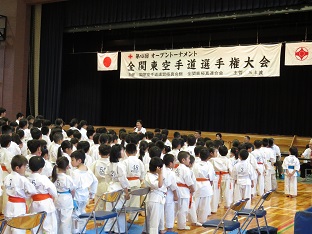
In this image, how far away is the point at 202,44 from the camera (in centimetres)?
1922

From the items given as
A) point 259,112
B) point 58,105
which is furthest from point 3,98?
point 259,112

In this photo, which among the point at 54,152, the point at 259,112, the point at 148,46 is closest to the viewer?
the point at 54,152

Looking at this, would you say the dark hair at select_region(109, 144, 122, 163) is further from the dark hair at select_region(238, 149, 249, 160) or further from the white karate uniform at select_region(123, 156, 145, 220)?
the dark hair at select_region(238, 149, 249, 160)

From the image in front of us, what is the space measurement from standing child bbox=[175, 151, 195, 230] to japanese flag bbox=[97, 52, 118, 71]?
9649mm

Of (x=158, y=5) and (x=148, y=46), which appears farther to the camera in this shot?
(x=148, y=46)

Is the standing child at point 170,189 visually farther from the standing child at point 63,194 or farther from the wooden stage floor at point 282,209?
the standing child at point 63,194

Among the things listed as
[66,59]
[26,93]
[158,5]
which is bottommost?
[26,93]

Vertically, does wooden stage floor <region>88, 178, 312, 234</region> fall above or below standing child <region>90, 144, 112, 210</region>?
below

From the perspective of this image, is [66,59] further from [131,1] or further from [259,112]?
[259,112]

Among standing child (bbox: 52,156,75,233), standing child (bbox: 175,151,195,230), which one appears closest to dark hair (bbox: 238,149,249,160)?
standing child (bbox: 175,151,195,230)

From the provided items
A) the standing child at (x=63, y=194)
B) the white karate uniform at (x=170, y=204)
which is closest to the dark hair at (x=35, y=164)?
the standing child at (x=63, y=194)

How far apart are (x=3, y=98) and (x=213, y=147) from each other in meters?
11.9

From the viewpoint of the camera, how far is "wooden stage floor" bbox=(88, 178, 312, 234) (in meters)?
8.27

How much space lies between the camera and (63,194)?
629cm
